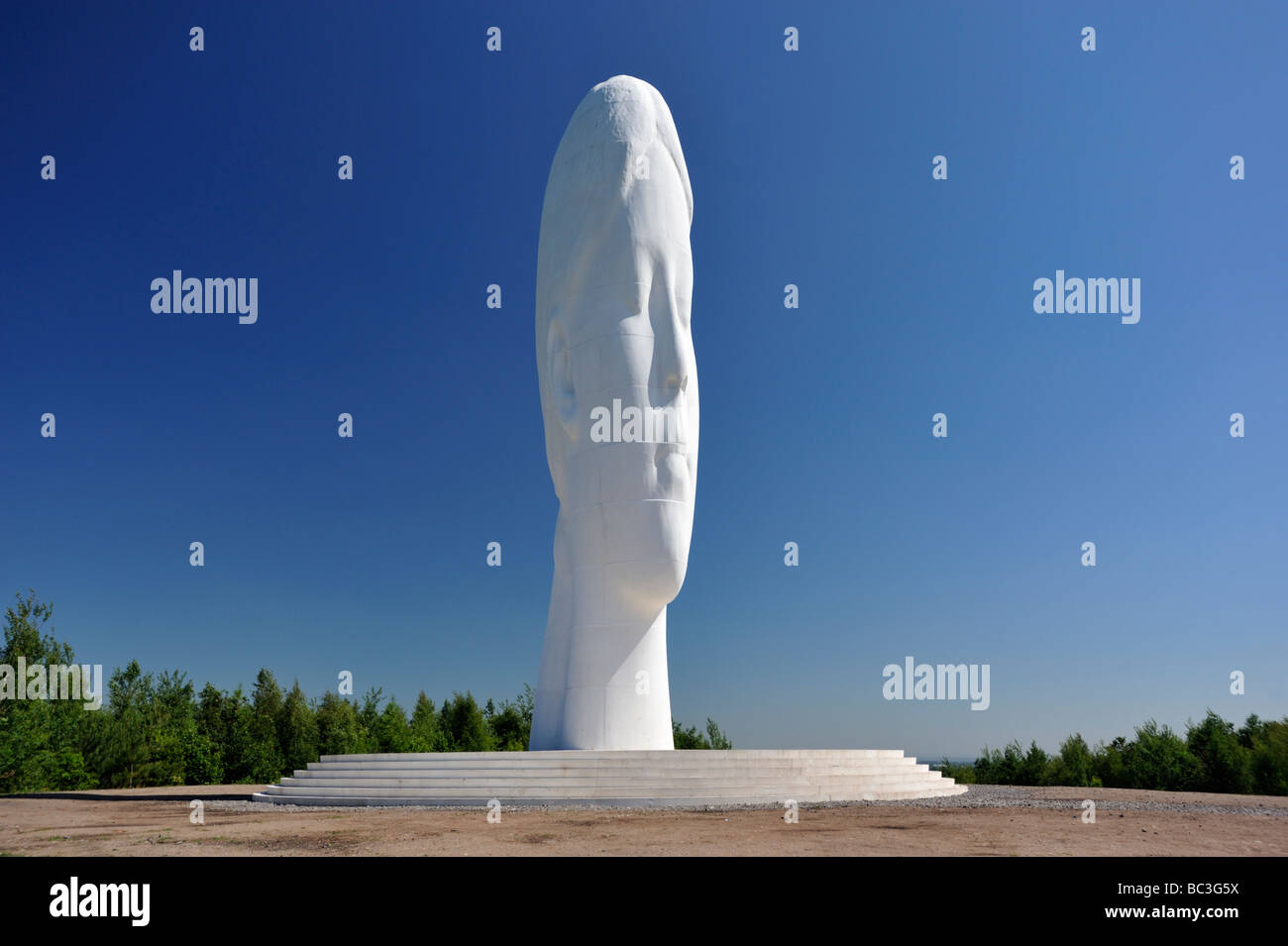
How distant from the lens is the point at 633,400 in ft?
54.9

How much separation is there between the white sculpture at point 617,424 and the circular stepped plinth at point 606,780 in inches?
127

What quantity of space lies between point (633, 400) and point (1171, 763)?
1793cm

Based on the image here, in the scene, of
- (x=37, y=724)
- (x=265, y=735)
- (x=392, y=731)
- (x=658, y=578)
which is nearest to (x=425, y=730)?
(x=392, y=731)

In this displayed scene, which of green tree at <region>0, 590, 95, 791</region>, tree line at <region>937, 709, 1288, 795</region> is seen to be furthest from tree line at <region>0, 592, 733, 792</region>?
tree line at <region>937, 709, 1288, 795</region>

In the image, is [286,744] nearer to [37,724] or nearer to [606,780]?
[37,724]

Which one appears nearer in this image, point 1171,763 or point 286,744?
point 1171,763

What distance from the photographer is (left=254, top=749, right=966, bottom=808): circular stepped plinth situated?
12141 mm

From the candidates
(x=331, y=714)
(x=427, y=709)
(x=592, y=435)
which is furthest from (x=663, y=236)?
(x=331, y=714)

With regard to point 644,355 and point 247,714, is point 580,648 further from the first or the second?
point 247,714

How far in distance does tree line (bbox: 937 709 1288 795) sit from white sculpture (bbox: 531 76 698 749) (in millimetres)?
10978

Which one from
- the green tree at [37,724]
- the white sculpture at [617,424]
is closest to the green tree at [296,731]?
the green tree at [37,724]

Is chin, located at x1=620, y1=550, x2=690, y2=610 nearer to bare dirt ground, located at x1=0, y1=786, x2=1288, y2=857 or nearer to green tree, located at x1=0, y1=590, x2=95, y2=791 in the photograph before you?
bare dirt ground, located at x1=0, y1=786, x2=1288, y2=857

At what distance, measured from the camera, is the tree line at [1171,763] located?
22.2 metres
